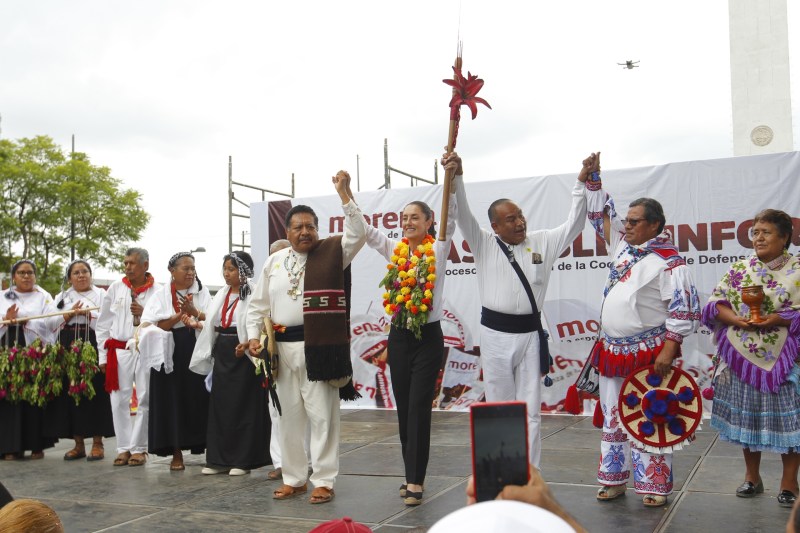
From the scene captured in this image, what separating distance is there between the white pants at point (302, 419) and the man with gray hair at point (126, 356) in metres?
1.94

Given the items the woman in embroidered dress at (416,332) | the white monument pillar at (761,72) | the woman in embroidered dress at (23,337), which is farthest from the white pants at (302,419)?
the white monument pillar at (761,72)

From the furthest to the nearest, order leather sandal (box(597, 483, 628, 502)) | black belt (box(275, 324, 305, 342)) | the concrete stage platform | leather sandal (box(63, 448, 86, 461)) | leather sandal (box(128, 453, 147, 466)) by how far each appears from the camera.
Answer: leather sandal (box(63, 448, 86, 461)) < leather sandal (box(128, 453, 147, 466)) < black belt (box(275, 324, 305, 342)) < leather sandal (box(597, 483, 628, 502)) < the concrete stage platform

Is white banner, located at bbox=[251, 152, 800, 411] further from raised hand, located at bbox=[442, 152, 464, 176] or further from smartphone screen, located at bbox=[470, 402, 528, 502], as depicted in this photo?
smartphone screen, located at bbox=[470, 402, 528, 502]

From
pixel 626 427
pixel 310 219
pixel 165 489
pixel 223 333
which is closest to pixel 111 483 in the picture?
pixel 165 489

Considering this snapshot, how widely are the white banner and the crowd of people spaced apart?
274cm

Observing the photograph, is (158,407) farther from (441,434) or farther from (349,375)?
(441,434)

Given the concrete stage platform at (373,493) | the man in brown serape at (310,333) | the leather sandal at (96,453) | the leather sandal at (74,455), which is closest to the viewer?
the concrete stage platform at (373,493)

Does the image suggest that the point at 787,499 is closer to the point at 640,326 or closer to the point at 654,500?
the point at 654,500

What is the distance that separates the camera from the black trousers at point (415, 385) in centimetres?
510

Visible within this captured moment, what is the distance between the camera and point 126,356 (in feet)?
23.1

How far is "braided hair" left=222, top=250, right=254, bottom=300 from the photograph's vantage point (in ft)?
21.2

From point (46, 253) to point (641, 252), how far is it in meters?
28.2

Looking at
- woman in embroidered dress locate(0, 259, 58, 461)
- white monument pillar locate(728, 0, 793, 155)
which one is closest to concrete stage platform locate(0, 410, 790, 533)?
woman in embroidered dress locate(0, 259, 58, 461)

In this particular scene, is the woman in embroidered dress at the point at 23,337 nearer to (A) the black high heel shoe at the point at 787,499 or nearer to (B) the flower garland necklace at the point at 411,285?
(B) the flower garland necklace at the point at 411,285
